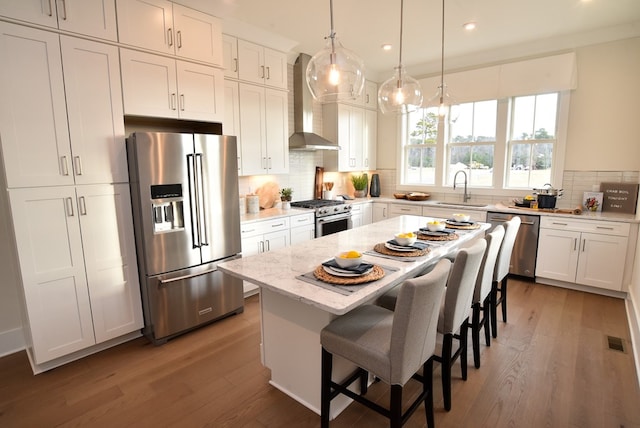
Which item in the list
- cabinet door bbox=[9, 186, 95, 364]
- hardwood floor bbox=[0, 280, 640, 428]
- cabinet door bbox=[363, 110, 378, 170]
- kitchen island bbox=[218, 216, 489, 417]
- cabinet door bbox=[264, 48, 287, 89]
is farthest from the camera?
cabinet door bbox=[363, 110, 378, 170]

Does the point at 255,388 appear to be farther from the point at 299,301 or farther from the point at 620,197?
the point at 620,197

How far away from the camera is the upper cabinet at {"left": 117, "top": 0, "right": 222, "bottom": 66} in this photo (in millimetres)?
2570

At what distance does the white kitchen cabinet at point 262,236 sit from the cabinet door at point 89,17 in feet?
6.36

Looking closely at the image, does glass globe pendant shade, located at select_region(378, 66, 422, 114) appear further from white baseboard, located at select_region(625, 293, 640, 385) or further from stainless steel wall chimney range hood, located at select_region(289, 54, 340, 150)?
white baseboard, located at select_region(625, 293, 640, 385)

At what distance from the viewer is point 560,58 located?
4035 millimetres

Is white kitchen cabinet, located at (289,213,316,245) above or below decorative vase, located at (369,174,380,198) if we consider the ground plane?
below

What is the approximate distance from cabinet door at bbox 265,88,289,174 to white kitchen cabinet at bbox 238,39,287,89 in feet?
0.45

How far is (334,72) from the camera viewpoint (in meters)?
1.97

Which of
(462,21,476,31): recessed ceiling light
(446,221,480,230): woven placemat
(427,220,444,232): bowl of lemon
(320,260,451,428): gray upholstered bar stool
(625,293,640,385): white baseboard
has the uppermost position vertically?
(462,21,476,31): recessed ceiling light

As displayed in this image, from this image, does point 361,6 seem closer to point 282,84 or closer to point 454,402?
point 282,84

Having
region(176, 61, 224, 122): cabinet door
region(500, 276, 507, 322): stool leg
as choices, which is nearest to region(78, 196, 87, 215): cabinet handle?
region(176, 61, 224, 122): cabinet door

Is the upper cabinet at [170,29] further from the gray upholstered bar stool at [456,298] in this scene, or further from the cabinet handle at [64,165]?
the gray upholstered bar stool at [456,298]

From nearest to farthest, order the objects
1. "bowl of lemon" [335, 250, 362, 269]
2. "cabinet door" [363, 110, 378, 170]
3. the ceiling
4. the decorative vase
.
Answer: "bowl of lemon" [335, 250, 362, 269] < the ceiling < "cabinet door" [363, 110, 378, 170] < the decorative vase

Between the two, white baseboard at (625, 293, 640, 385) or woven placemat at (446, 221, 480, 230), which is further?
woven placemat at (446, 221, 480, 230)
